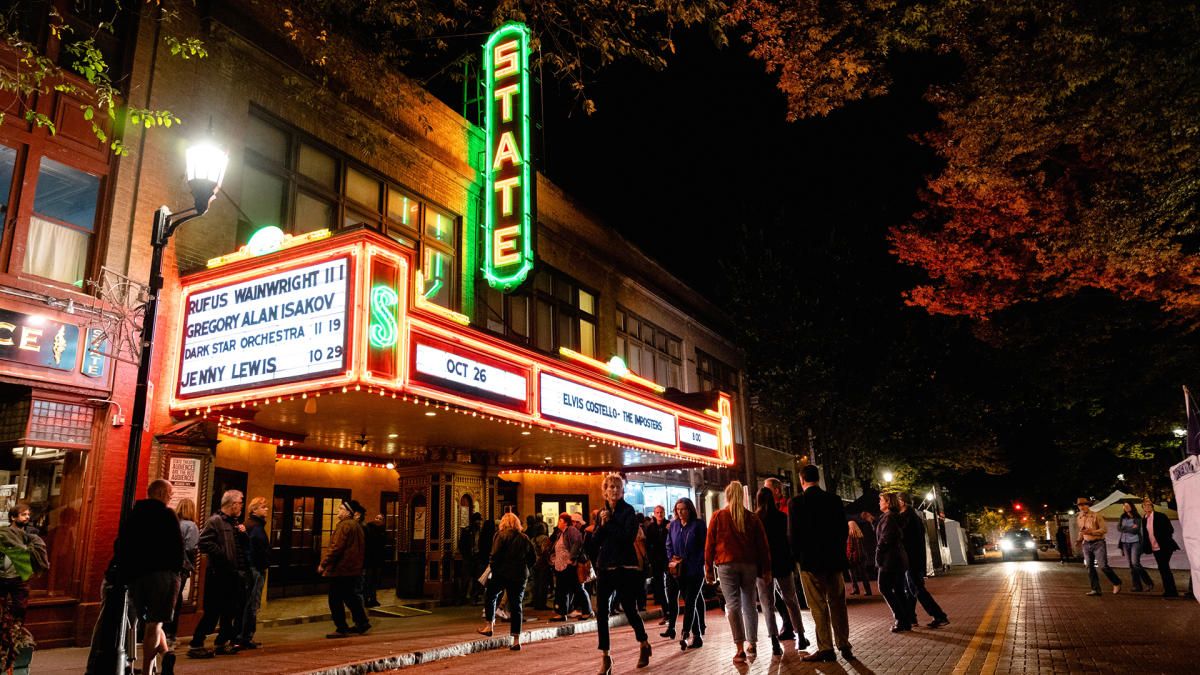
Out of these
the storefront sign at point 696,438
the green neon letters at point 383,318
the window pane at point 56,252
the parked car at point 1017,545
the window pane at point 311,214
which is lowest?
the parked car at point 1017,545

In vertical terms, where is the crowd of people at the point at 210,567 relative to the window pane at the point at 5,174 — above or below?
below

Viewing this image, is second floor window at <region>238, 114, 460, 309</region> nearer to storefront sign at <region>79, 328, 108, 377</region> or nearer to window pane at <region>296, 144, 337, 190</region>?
window pane at <region>296, 144, 337, 190</region>

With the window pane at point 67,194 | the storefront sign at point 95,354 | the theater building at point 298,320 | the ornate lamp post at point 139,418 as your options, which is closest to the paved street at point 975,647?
the ornate lamp post at point 139,418

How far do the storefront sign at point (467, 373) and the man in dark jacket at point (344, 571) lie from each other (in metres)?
2.43

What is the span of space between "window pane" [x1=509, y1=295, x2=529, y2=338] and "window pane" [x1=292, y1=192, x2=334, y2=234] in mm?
5320

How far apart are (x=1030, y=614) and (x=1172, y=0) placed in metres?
8.72

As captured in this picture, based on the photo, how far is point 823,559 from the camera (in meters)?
8.27

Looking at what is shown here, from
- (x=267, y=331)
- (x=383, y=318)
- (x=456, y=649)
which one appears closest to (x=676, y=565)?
(x=456, y=649)

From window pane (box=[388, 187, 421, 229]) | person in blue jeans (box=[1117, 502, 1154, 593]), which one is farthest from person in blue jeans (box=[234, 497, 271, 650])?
person in blue jeans (box=[1117, 502, 1154, 593])

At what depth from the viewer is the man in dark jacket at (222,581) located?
30.3 ft

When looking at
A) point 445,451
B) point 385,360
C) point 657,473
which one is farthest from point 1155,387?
point 385,360

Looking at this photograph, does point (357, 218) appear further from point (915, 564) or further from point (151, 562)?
point (915, 564)

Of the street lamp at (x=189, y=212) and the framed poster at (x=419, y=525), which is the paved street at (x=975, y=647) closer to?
the street lamp at (x=189, y=212)

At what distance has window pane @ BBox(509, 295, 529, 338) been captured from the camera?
18.7 meters
